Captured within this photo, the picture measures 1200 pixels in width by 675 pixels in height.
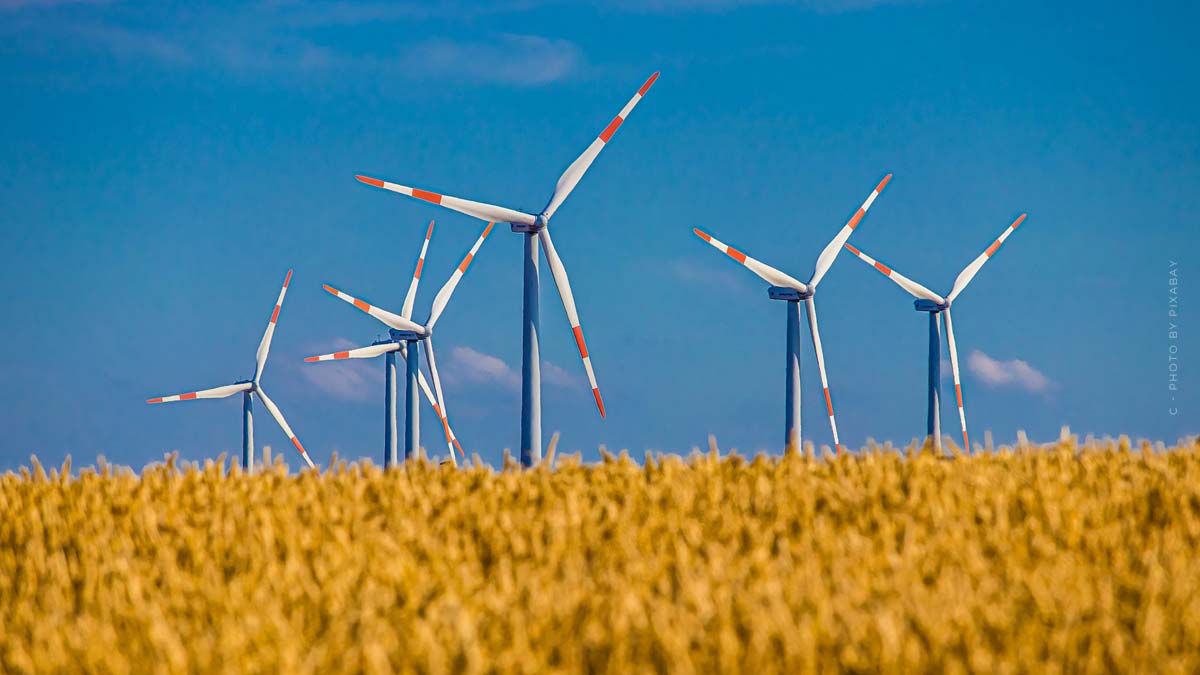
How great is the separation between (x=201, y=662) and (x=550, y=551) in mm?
3176

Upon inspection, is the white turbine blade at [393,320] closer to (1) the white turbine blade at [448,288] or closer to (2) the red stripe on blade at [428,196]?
(1) the white turbine blade at [448,288]

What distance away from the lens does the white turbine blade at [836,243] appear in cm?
3766

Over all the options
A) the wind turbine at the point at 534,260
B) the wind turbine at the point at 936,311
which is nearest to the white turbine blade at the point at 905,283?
the wind turbine at the point at 936,311

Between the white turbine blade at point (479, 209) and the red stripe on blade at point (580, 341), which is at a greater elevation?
the white turbine blade at point (479, 209)

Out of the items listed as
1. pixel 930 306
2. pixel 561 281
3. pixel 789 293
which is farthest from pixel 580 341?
pixel 930 306

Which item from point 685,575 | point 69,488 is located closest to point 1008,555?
point 685,575

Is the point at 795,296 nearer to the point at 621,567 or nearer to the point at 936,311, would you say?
the point at 936,311

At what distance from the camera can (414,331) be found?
→ 41188mm

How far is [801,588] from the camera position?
28.4ft

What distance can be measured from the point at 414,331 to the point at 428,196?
52.0 ft

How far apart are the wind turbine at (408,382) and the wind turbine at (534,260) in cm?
1350

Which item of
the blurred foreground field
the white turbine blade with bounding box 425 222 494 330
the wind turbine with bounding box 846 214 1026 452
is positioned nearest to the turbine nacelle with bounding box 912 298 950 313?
the wind turbine with bounding box 846 214 1026 452

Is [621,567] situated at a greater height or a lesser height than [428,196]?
lesser

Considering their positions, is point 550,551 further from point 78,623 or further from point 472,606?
point 78,623
